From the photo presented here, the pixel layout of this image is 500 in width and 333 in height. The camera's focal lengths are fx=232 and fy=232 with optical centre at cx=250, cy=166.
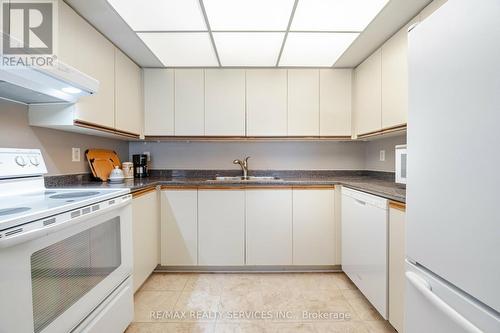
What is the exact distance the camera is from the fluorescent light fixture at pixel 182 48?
5.96 feet

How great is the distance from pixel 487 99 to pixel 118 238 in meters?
1.72

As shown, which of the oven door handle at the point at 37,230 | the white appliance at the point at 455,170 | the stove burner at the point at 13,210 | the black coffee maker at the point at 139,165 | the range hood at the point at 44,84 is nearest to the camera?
the white appliance at the point at 455,170

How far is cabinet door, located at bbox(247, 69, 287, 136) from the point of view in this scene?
2412 millimetres

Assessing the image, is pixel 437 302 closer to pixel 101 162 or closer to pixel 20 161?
pixel 20 161

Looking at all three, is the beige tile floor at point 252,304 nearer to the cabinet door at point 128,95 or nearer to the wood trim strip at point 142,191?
the wood trim strip at point 142,191

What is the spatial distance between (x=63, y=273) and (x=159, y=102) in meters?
1.82

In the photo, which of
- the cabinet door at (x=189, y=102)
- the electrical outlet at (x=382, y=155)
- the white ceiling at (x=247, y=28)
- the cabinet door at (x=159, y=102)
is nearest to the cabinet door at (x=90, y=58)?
the white ceiling at (x=247, y=28)

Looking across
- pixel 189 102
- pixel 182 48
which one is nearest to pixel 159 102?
pixel 189 102

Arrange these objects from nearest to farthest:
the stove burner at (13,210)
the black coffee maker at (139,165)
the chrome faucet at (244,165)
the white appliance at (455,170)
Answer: the white appliance at (455,170) < the stove burner at (13,210) < the black coffee maker at (139,165) < the chrome faucet at (244,165)

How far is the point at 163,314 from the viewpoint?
1.63 meters

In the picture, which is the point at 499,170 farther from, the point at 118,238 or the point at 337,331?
the point at 118,238

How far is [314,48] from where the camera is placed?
202 cm

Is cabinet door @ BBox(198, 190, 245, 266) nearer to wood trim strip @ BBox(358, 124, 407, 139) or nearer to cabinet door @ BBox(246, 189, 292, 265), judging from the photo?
cabinet door @ BBox(246, 189, 292, 265)

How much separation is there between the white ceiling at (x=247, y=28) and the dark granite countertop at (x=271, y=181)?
1167 mm
